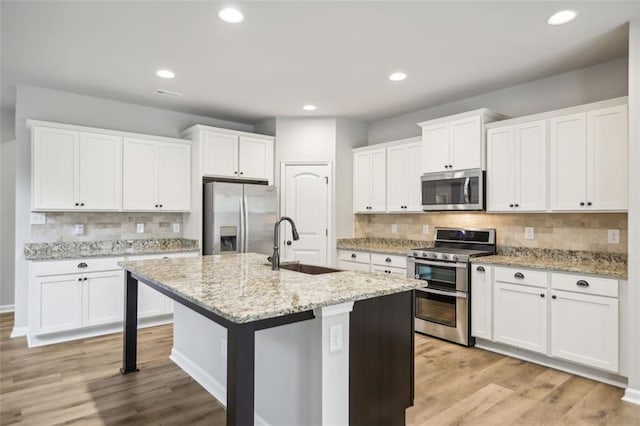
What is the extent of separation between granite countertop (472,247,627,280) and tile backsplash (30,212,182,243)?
12.5 ft

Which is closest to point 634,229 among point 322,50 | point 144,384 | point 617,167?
point 617,167

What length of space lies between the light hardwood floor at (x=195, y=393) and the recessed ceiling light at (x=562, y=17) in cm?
266

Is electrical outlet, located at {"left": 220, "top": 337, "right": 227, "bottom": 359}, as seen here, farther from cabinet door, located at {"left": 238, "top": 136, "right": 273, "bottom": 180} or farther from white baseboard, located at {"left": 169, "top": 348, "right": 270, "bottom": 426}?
cabinet door, located at {"left": 238, "top": 136, "right": 273, "bottom": 180}

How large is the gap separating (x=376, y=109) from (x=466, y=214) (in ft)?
5.76

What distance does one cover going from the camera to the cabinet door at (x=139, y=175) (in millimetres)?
4387

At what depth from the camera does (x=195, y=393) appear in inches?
108

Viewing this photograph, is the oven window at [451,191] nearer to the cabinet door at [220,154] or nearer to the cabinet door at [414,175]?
the cabinet door at [414,175]

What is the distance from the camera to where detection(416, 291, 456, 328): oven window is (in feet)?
12.6

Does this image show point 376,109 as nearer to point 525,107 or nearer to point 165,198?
point 525,107

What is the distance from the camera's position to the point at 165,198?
4.66 meters

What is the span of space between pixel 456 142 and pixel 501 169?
1.83 ft

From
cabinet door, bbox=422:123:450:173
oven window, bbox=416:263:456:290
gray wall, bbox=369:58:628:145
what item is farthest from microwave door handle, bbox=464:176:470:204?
gray wall, bbox=369:58:628:145

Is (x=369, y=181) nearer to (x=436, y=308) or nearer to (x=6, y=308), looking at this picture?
(x=436, y=308)

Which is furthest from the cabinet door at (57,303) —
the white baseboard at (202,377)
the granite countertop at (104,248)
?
the white baseboard at (202,377)
